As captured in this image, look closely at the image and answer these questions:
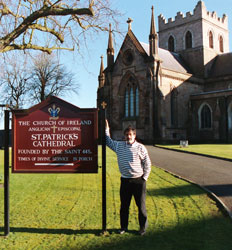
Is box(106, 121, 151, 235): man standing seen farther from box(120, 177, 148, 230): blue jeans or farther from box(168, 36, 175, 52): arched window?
box(168, 36, 175, 52): arched window

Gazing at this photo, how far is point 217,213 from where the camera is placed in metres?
5.77

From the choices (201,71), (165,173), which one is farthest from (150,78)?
(165,173)

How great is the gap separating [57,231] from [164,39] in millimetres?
47455

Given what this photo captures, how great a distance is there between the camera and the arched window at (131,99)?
36938mm

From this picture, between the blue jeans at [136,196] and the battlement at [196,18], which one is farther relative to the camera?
the battlement at [196,18]

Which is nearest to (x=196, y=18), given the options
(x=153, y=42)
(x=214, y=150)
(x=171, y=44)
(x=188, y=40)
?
(x=188, y=40)

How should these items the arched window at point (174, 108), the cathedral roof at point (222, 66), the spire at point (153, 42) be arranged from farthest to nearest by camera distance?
1. the cathedral roof at point (222, 66)
2. the arched window at point (174, 108)
3. the spire at point (153, 42)

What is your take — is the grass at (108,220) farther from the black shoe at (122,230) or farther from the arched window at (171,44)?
the arched window at (171,44)

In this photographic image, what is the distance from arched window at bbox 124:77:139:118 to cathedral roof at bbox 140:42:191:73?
4.75 m

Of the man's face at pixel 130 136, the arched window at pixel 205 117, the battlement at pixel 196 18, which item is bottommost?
the man's face at pixel 130 136

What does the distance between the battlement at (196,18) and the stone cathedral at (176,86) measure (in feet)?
0.47

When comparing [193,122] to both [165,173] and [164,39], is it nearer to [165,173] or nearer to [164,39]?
[164,39]

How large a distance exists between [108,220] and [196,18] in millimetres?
44470

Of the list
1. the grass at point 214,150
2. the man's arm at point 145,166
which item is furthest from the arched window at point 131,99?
the man's arm at point 145,166
